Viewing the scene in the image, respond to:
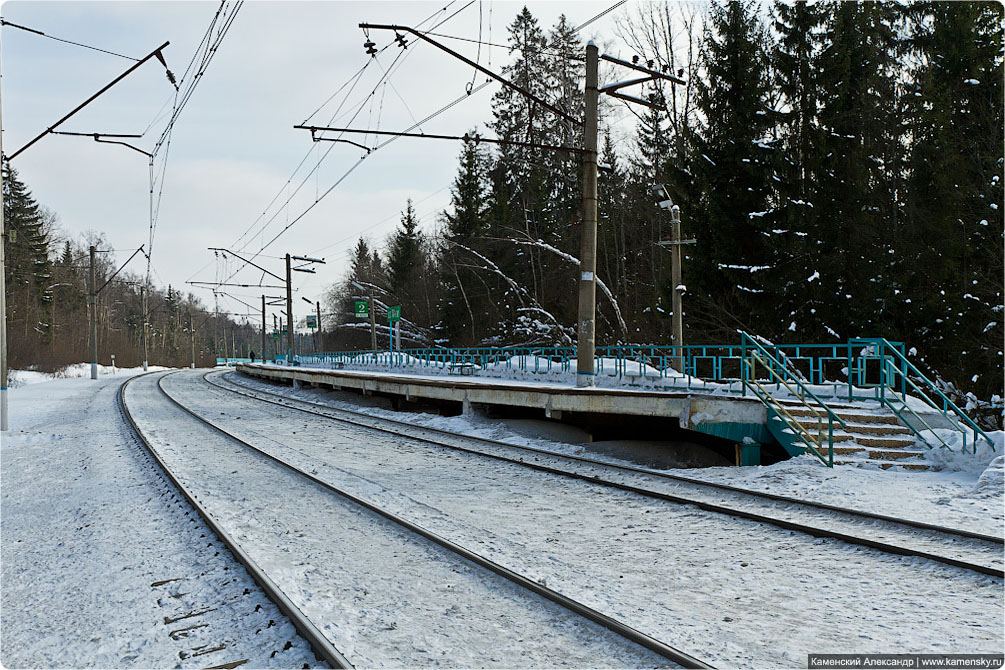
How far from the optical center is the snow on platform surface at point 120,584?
4762 millimetres

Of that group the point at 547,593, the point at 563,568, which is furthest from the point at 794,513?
the point at 547,593

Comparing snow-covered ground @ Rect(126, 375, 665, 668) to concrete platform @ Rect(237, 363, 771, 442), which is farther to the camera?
concrete platform @ Rect(237, 363, 771, 442)

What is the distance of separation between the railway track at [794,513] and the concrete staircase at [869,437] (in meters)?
2.22

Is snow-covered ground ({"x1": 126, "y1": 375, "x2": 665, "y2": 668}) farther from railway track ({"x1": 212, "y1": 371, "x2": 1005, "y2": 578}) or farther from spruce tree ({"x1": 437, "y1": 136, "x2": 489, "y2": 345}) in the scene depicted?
spruce tree ({"x1": 437, "y1": 136, "x2": 489, "y2": 345})

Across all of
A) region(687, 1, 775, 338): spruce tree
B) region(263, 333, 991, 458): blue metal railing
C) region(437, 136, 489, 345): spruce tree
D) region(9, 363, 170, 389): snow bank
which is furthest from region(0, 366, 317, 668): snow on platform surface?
region(437, 136, 489, 345): spruce tree

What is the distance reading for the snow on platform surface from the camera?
15.6 feet

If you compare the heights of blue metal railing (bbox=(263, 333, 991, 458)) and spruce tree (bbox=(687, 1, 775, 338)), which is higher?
spruce tree (bbox=(687, 1, 775, 338))

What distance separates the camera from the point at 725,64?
90.2 feet

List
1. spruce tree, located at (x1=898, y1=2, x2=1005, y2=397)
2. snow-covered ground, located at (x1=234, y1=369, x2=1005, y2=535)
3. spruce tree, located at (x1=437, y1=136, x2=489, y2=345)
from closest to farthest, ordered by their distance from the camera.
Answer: snow-covered ground, located at (x1=234, y1=369, x2=1005, y2=535)
spruce tree, located at (x1=898, y1=2, x2=1005, y2=397)
spruce tree, located at (x1=437, y1=136, x2=489, y2=345)

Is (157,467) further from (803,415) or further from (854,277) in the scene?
(854,277)

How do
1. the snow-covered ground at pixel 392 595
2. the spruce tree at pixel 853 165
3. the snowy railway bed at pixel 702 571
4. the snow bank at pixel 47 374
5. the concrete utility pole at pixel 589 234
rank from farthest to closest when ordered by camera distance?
the snow bank at pixel 47 374 → the spruce tree at pixel 853 165 → the concrete utility pole at pixel 589 234 → the snowy railway bed at pixel 702 571 → the snow-covered ground at pixel 392 595

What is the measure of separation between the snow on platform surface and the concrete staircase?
802 cm

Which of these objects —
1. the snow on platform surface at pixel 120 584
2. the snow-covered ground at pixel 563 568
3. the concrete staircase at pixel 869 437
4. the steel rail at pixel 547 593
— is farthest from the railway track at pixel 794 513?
the snow on platform surface at pixel 120 584

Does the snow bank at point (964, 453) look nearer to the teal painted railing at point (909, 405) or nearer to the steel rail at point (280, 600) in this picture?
the teal painted railing at point (909, 405)
